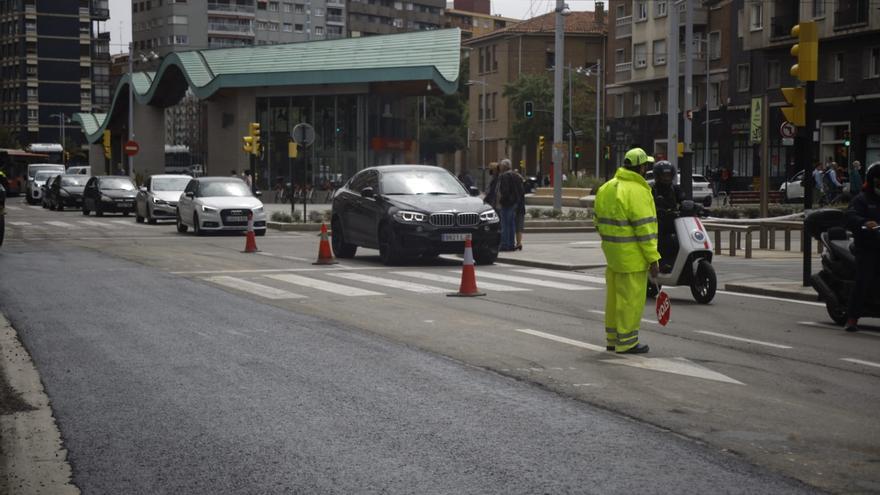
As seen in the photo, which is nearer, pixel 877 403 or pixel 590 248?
pixel 877 403

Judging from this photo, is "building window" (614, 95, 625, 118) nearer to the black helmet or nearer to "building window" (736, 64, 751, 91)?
"building window" (736, 64, 751, 91)

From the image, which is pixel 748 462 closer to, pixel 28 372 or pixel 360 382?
pixel 360 382

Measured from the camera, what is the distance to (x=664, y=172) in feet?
48.0

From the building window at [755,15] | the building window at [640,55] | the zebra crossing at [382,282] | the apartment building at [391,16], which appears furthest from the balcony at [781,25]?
the apartment building at [391,16]

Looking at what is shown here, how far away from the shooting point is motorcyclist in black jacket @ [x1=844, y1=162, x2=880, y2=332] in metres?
11.7

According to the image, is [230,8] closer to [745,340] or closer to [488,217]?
[488,217]

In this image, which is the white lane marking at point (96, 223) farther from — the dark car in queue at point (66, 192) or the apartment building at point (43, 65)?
the apartment building at point (43, 65)

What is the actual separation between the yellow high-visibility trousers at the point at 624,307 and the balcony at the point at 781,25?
55848 mm

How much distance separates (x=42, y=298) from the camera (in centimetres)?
1488

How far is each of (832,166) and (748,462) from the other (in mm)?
38515

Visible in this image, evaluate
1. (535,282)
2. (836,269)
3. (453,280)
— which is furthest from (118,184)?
(836,269)

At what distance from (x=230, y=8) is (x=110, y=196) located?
101837 mm

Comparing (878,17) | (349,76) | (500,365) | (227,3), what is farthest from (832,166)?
(227,3)

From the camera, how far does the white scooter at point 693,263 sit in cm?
1480
